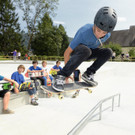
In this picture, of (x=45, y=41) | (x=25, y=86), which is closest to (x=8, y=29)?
(x=45, y=41)

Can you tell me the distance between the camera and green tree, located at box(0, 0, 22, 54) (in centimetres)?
3756

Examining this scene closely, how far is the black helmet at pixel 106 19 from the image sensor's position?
1.74 m

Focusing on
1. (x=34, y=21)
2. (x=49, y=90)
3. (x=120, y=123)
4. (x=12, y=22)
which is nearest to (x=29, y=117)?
(x=49, y=90)

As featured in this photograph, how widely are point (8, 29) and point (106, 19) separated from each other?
134ft

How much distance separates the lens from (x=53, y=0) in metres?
33.5

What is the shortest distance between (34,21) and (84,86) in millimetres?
34061

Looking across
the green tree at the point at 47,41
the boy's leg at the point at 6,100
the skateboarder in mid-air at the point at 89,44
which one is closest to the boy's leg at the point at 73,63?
the skateboarder in mid-air at the point at 89,44

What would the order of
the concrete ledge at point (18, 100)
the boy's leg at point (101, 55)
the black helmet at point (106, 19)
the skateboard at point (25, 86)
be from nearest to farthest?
the black helmet at point (106, 19), the boy's leg at point (101, 55), the concrete ledge at point (18, 100), the skateboard at point (25, 86)

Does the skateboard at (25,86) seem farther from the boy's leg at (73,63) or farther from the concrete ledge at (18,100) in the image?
the boy's leg at (73,63)

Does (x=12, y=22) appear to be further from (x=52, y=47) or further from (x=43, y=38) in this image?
(x=52, y=47)

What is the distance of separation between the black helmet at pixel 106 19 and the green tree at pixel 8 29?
126ft

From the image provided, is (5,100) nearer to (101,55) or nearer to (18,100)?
(18,100)

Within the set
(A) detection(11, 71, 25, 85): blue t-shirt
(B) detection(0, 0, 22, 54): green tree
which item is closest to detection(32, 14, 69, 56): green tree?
(B) detection(0, 0, 22, 54): green tree

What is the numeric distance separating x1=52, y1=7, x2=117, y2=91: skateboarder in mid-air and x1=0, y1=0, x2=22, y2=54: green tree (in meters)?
38.0
